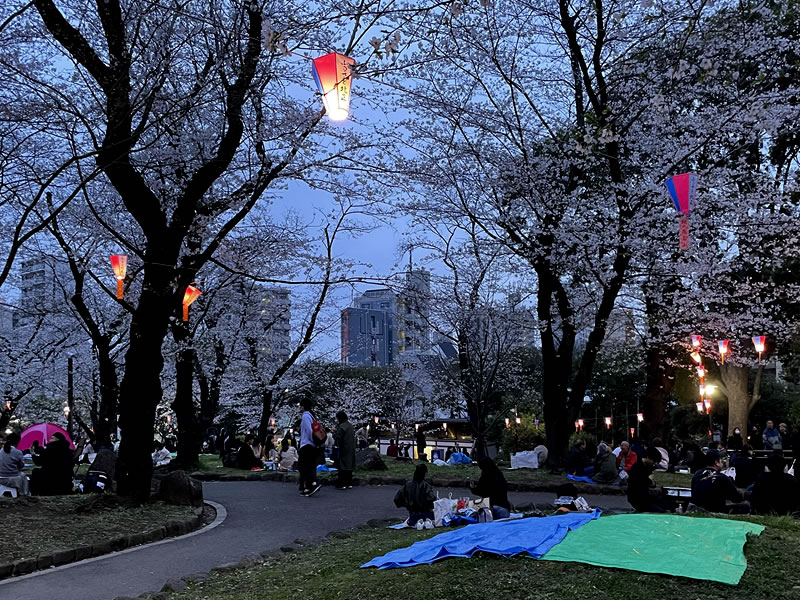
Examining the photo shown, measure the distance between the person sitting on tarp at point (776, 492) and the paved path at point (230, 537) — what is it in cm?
308

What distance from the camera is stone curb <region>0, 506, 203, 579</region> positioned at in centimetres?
675

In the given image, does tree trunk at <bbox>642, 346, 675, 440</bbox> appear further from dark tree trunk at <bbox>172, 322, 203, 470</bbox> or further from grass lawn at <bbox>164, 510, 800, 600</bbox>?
grass lawn at <bbox>164, 510, 800, 600</bbox>

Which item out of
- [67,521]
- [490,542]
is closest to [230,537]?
[67,521]

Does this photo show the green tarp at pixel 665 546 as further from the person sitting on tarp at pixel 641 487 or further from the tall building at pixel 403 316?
the tall building at pixel 403 316

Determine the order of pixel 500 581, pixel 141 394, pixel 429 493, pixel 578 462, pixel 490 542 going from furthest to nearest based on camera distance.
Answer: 1. pixel 578 462
2. pixel 141 394
3. pixel 429 493
4. pixel 490 542
5. pixel 500 581

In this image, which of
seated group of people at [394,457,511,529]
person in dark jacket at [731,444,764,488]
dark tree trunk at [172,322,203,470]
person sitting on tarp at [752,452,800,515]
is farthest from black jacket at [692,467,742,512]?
dark tree trunk at [172,322,203,470]

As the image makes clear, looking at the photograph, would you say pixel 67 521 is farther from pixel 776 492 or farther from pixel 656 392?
pixel 656 392

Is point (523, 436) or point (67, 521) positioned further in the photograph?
point (523, 436)

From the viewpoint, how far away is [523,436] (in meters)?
25.7

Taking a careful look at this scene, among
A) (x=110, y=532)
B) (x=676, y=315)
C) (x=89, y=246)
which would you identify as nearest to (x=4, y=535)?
(x=110, y=532)

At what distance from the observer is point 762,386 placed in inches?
1215

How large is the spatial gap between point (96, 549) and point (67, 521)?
1437 millimetres

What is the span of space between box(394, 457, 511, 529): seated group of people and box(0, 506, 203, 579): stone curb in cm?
292

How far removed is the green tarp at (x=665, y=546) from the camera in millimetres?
5223
